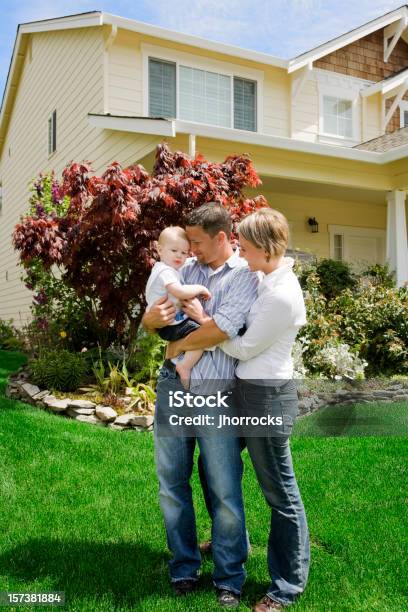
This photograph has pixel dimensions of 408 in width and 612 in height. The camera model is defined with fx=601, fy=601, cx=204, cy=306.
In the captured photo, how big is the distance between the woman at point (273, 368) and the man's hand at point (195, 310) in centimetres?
18

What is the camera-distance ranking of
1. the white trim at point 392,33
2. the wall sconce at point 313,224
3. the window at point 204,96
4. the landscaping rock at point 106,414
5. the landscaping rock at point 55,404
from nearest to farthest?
the landscaping rock at point 106,414 < the landscaping rock at point 55,404 < the window at point 204,96 < the wall sconce at point 313,224 < the white trim at point 392,33

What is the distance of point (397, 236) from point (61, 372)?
6.83 m

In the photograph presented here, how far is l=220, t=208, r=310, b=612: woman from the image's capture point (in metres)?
2.62

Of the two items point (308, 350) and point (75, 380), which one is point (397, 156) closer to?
point (308, 350)

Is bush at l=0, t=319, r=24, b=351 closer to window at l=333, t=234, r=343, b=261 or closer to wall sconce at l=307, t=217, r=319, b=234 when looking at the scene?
wall sconce at l=307, t=217, r=319, b=234

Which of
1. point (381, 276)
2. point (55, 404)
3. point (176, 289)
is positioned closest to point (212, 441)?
point (176, 289)

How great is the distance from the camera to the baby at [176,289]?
9.17 ft

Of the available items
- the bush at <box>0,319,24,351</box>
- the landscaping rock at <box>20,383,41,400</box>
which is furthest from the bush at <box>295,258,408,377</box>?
the bush at <box>0,319,24,351</box>

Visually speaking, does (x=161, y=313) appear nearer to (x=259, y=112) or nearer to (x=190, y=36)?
(x=190, y=36)

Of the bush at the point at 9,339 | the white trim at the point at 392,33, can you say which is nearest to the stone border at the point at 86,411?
the bush at the point at 9,339

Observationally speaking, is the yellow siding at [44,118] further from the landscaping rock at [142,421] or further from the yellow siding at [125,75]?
the landscaping rock at [142,421]

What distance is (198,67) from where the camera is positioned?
12234mm

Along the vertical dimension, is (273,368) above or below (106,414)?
above

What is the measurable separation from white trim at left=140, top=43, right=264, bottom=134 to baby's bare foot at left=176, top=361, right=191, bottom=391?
9.68 m
